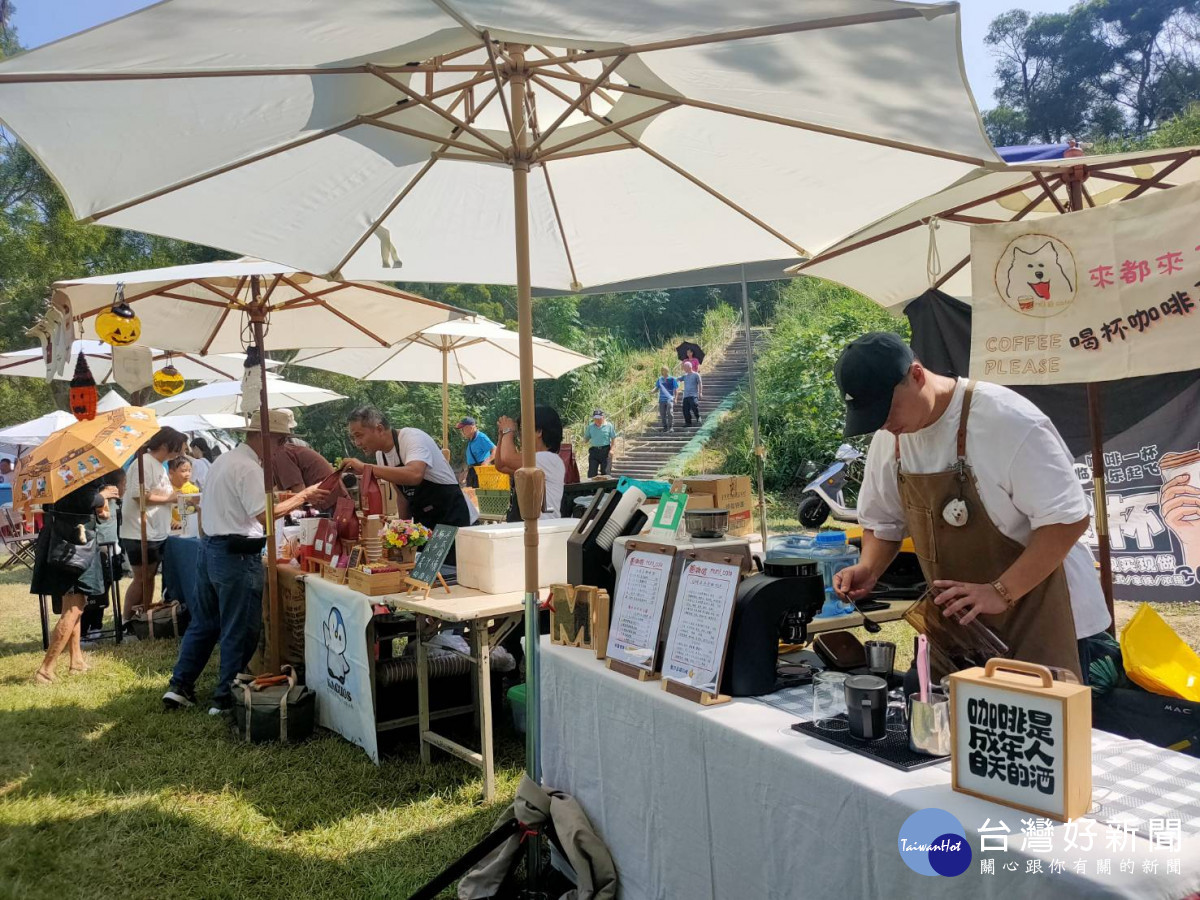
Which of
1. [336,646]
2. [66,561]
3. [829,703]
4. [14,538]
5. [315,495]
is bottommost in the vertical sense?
[14,538]

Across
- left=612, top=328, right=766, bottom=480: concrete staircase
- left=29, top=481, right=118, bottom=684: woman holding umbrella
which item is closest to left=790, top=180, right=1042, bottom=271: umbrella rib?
left=29, top=481, right=118, bottom=684: woman holding umbrella

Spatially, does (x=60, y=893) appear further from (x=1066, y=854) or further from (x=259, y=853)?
(x=1066, y=854)

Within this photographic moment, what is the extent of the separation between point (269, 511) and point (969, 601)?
3.77m

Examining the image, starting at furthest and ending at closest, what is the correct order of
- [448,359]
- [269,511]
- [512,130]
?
[448,359] < [269,511] < [512,130]

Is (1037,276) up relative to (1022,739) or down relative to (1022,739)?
up

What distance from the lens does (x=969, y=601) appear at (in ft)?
6.81

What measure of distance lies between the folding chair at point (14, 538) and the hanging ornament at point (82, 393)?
6.32 m

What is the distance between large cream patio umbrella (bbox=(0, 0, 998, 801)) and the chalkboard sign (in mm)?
1207

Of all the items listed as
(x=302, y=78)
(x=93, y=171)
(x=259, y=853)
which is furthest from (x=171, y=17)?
(x=259, y=853)

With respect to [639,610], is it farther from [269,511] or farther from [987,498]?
[269,511]

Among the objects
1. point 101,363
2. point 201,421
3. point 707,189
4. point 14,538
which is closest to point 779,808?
point 707,189

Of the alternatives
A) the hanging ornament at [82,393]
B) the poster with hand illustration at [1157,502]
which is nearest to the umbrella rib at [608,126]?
the poster with hand illustration at [1157,502]

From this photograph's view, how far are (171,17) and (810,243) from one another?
2.47 meters

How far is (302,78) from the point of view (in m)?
2.50
